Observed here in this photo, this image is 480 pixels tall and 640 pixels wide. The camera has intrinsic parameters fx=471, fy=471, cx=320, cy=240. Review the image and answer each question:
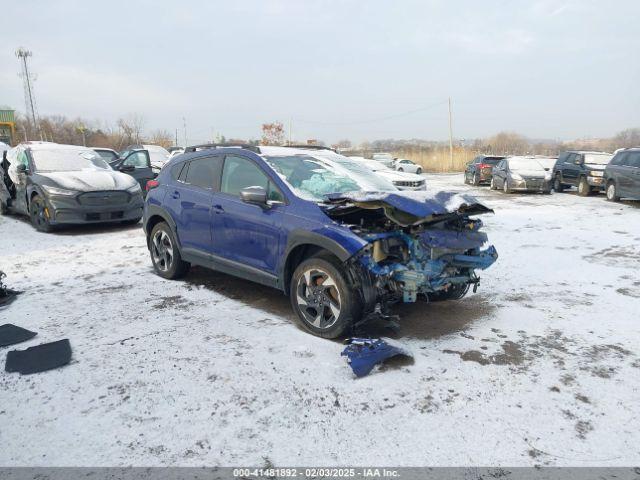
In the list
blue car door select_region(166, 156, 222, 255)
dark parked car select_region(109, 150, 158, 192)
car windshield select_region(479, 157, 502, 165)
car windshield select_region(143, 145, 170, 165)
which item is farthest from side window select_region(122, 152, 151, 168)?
car windshield select_region(479, 157, 502, 165)

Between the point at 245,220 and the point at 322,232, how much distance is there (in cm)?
109

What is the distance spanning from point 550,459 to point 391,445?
86 centimetres

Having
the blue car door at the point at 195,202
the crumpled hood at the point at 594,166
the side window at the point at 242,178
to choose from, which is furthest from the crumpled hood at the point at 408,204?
the crumpled hood at the point at 594,166

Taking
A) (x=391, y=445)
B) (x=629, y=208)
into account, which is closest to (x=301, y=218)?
(x=391, y=445)

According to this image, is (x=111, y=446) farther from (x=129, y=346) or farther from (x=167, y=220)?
(x=167, y=220)

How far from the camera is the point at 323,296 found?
13.4 ft

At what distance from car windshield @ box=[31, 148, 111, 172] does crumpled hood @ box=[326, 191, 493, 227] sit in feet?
25.3

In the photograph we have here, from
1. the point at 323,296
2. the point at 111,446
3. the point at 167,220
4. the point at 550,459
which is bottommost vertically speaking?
the point at 550,459

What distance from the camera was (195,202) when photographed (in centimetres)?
542

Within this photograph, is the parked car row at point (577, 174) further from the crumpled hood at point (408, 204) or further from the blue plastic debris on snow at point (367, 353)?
the blue plastic debris on snow at point (367, 353)

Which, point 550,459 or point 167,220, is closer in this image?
point 550,459

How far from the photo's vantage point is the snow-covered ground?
266 cm

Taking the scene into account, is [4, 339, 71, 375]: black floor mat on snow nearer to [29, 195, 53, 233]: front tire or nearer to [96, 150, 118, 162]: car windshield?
[29, 195, 53, 233]: front tire

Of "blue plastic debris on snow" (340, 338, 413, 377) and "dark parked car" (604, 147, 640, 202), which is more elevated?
"dark parked car" (604, 147, 640, 202)
